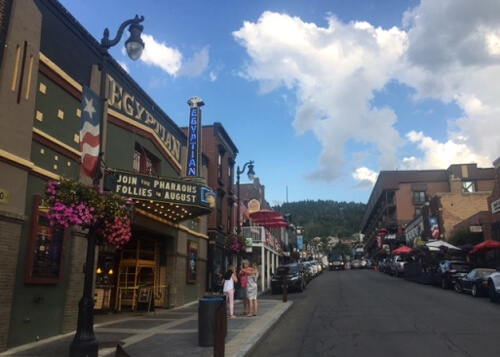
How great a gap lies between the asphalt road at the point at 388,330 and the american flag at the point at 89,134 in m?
4.96

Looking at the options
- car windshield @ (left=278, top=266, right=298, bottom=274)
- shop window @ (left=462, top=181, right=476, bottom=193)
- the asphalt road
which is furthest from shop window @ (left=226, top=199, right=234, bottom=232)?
shop window @ (left=462, top=181, right=476, bottom=193)

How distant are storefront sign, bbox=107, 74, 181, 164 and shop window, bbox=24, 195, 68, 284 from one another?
496 cm

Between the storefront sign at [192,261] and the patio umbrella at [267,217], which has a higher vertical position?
the patio umbrella at [267,217]

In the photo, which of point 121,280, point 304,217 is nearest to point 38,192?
point 121,280

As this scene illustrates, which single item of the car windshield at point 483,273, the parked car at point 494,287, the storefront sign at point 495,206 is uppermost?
the storefront sign at point 495,206

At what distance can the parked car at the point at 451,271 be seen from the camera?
24.4m

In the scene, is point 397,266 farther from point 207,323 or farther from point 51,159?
point 51,159

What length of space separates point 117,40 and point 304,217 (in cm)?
16269

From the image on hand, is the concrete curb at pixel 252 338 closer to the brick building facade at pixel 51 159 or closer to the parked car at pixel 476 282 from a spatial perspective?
the brick building facade at pixel 51 159

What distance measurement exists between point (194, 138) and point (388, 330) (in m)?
11.1

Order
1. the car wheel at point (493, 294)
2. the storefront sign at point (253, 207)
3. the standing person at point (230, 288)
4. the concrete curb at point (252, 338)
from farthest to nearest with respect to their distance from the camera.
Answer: the storefront sign at point (253, 207) < the car wheel at point (493, 294) < the standing person at point (230, 288) < the concrete curb at point (252, 338)

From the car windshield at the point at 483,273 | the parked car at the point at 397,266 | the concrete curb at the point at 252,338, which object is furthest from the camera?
the parked car at the point at 397,266

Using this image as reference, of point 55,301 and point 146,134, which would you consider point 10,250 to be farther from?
point 146,134

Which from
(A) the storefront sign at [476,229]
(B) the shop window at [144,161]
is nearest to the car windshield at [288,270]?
(B) the shop window at [144,161]
